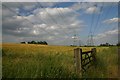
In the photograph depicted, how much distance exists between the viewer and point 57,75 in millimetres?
8047

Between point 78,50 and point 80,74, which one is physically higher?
point 78,50

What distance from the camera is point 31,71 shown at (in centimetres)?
802

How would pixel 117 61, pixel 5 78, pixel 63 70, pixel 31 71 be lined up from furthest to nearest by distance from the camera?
1. pixel 117 61
2. pixel 63 70
3. pixel 31 71
4. pixel 5 78

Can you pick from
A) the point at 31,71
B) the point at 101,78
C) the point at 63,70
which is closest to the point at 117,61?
the point at 101,78

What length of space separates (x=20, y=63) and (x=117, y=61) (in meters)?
8.05

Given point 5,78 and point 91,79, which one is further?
point 91,79

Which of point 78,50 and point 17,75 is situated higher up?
point 78,50

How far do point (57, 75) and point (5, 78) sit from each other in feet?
5.67

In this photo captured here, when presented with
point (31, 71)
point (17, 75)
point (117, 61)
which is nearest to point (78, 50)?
point (31, 71)

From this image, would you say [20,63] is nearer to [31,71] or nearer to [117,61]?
[31,71]

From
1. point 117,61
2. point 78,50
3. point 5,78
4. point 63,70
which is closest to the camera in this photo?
point 5,78

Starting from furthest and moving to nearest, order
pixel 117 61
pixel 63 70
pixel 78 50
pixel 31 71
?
pixel 117 61 < pixel 78 50 < pixel 63 70 < pixel 31 71

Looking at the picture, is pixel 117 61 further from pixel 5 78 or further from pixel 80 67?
pixel 5 78

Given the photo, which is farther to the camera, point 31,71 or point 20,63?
point 20,63
